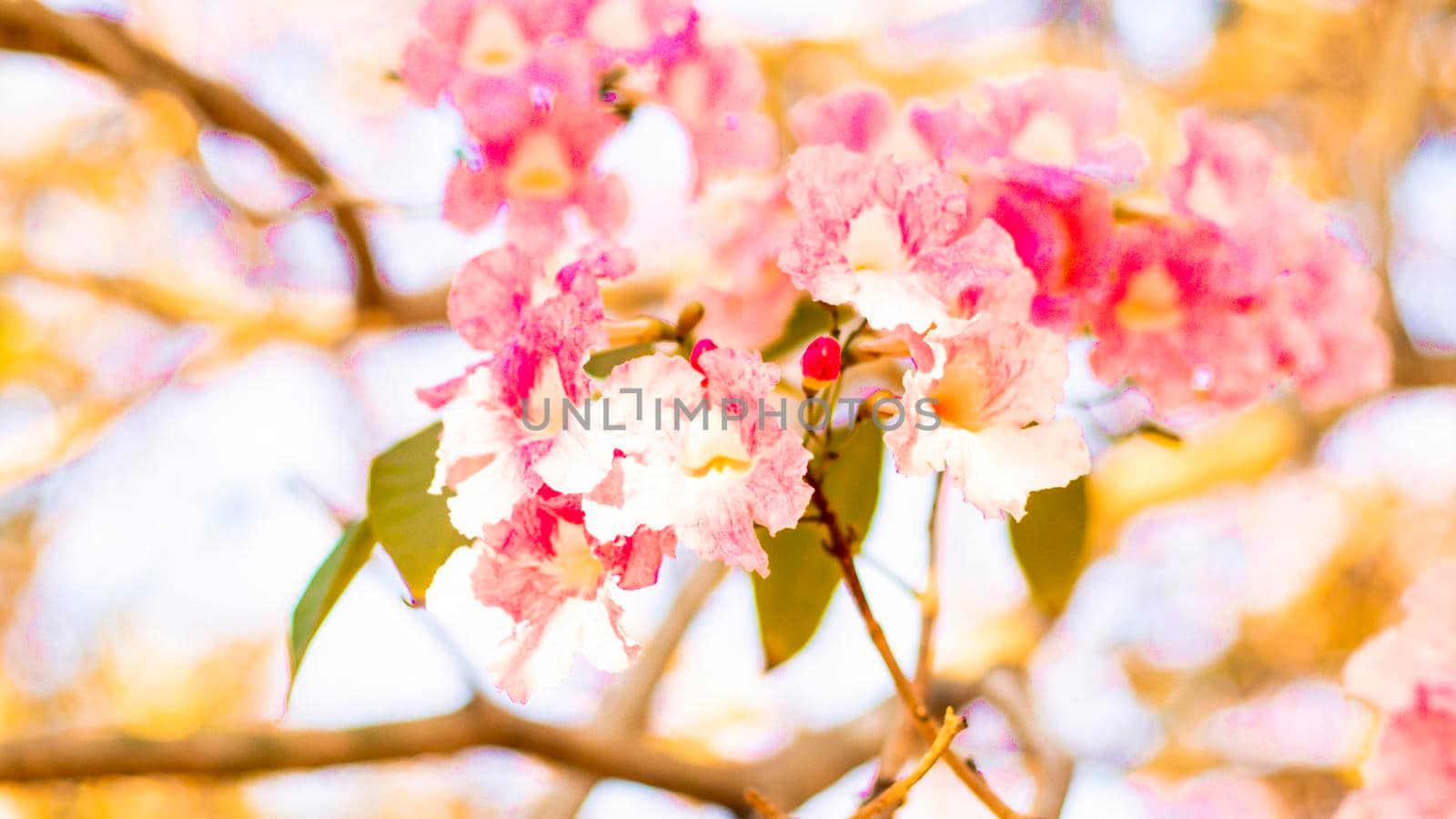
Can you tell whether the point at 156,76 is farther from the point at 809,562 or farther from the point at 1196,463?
the point at 1196,463

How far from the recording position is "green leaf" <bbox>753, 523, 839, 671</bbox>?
1.76ft

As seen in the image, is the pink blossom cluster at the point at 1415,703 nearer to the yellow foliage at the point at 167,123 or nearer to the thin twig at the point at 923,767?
the thin twig at the point at 923,767

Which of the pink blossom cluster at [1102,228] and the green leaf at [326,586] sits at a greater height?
the pink blossom cluster at [1102,228]

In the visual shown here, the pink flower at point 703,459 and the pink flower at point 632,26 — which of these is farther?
the pink flower at point 632,26

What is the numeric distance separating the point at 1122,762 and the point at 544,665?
1.90 m

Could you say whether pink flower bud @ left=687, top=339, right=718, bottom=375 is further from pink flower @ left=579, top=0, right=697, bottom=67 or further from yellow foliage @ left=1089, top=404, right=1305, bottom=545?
yellow foliage @ left=1089, top=404, right=1305, bottom=545

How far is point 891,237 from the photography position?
1.36ft

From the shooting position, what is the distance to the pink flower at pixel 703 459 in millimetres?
351

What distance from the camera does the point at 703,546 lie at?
348 millimetres

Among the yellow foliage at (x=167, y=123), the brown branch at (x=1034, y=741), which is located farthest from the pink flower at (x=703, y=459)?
the yellow foliage at (x=167, y=123)

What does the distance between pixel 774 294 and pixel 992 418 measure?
0.74ft

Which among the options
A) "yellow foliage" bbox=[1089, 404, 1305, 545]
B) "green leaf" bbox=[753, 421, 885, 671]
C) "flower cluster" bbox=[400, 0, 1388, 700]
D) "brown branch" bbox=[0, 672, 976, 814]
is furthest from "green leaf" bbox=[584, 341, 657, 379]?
"yellow foliage" bbox=[1089, 404, 1305, 545]

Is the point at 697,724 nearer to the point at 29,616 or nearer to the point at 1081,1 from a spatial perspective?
the point at 29,616

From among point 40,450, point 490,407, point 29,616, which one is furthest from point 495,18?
point 29,616
